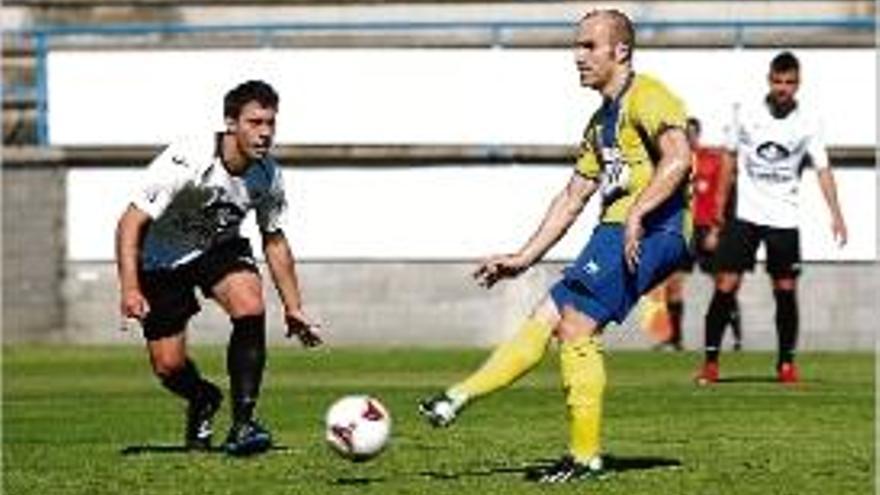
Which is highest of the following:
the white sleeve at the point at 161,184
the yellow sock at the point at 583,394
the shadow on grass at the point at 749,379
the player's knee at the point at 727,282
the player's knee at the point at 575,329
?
the white sleeve at the point at 161,184

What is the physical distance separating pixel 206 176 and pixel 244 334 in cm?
85

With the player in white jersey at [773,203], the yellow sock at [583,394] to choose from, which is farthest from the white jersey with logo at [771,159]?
the yellow sock at [583,394]

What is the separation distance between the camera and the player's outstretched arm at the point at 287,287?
49.1 ft

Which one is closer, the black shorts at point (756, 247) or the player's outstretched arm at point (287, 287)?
the player's outstretched arm at point (287, 287)

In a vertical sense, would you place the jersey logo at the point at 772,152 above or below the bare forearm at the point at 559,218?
below

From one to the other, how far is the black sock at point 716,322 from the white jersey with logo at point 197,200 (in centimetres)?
721

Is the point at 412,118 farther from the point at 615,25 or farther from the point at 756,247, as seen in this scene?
the point at 615,25

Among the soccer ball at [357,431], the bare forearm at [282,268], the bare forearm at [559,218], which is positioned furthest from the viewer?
the bare forearm at [282,268]

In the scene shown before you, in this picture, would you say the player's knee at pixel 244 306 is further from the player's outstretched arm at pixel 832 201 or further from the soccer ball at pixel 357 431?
the player's outstretched arm at pixel 832 201

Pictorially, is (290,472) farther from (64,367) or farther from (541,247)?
(64,367)

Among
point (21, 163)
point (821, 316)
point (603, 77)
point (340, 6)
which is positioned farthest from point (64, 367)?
point (603, 77)

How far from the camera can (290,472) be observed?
45.4 ft

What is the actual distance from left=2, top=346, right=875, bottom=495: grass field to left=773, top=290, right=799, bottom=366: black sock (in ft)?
1.07

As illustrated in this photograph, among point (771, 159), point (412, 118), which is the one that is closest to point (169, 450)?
point (771, 159)
